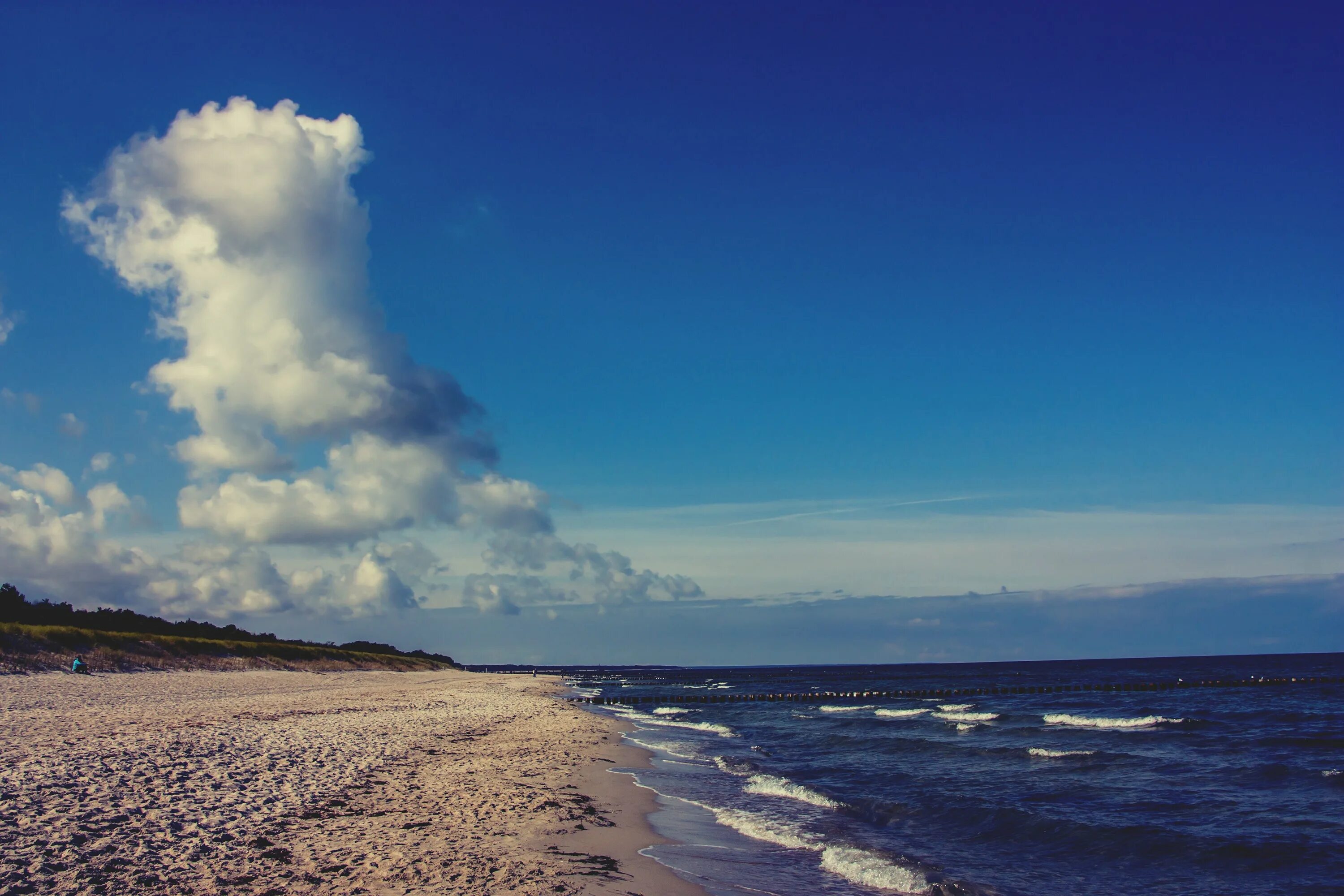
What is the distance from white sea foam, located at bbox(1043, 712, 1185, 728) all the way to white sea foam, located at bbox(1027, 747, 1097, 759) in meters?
11.3

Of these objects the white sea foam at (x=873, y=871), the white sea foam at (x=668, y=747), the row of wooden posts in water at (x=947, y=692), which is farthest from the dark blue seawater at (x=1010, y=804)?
the row of wooden posts in water at (x=947, y=692)

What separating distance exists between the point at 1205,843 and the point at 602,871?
42.4 feet

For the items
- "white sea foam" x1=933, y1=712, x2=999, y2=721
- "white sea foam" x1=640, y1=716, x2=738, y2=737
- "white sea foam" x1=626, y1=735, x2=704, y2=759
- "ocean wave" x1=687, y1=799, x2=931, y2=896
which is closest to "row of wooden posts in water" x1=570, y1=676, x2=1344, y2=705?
"white sea foam" x1=640, y1=716, x2=738, y2=737

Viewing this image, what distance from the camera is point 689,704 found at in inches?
2773

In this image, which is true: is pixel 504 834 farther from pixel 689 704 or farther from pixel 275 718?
pixel 689 704

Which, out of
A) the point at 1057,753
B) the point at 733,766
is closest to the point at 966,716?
the point at 1057,753

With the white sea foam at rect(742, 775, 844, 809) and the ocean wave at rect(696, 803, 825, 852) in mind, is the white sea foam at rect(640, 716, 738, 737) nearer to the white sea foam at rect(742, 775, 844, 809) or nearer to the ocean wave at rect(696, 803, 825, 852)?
the white sea foam at rect(742, 775, 844, 809)

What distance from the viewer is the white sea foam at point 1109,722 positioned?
4038 centimetres

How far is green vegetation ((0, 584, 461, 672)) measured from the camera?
46156 millimetres

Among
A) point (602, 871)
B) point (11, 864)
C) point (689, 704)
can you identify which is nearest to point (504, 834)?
point (602, 871)

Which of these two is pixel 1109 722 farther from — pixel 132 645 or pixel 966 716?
pixel 132 645

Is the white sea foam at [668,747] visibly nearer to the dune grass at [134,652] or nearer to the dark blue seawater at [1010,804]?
the dark blue seawater at [1010,804]

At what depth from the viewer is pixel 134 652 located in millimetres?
55719

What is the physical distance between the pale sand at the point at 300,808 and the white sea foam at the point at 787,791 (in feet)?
11.8
